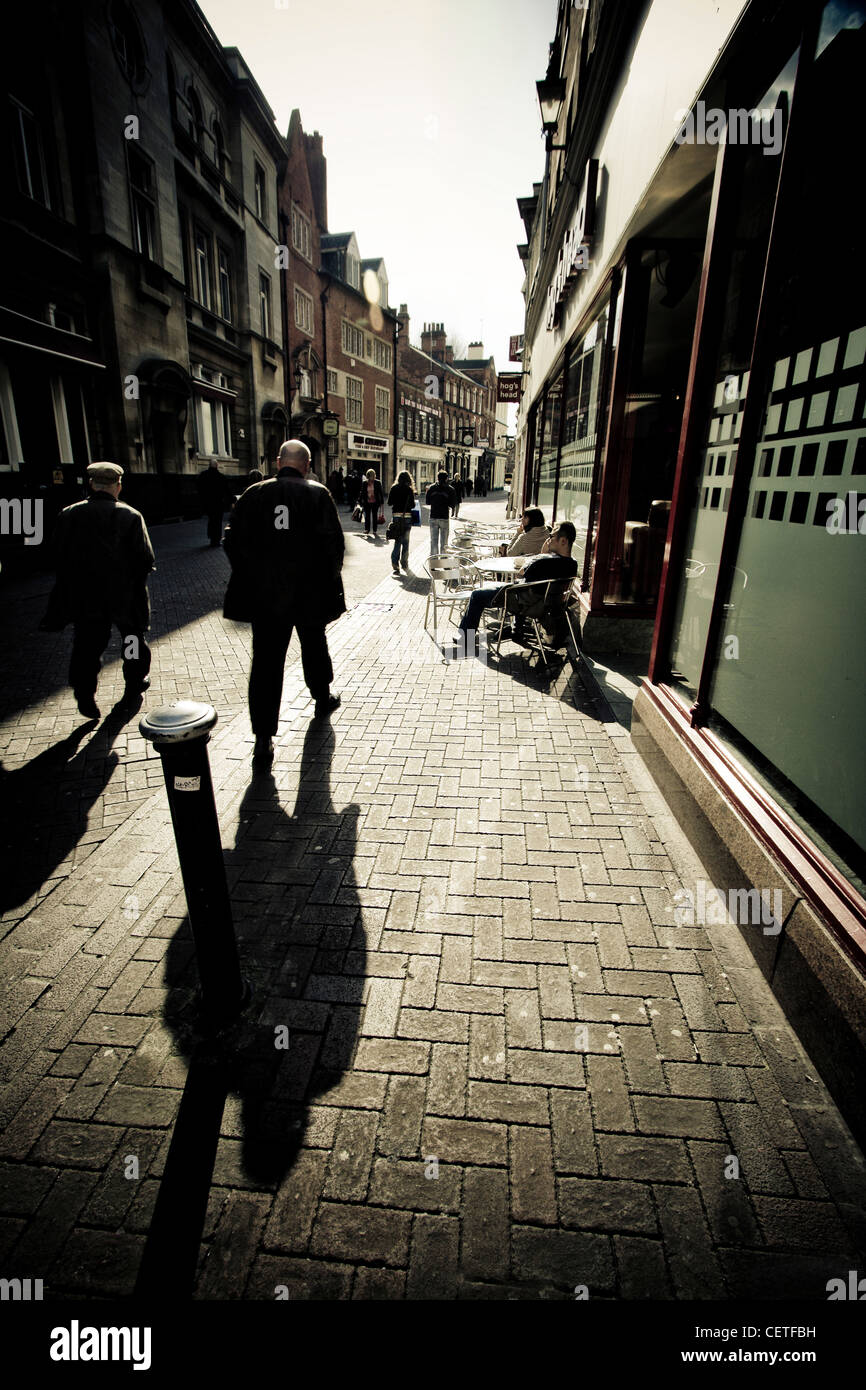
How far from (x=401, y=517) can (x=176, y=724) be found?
1047 centimetres

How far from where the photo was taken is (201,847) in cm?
209

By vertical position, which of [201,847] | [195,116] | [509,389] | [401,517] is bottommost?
[201,847]

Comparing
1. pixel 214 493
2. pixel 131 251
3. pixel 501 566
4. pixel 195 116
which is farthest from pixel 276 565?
pixel 195 116

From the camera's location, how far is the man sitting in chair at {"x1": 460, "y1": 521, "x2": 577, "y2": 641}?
6.07 m

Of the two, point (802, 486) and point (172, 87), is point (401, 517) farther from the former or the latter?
point (172, 87)

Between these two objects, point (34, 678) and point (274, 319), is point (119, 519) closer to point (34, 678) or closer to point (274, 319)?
point (34, 678)

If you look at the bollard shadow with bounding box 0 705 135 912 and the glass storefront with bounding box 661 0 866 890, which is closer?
the glass storefront with bounding box 661 0 866 890

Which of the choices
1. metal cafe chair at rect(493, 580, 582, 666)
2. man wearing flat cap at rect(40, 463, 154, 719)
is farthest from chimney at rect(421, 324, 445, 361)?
man wearing flat cap at rect(40, 463, 154, 719)
